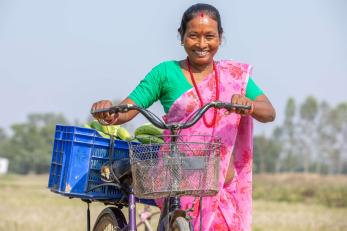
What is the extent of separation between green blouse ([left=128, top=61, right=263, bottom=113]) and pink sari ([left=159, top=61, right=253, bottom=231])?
0.05m

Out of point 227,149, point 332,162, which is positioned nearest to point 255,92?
point 227,149

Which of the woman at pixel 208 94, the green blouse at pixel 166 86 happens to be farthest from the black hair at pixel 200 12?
the green blouse at pixel 166 86

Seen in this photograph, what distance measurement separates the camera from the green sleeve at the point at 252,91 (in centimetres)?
540

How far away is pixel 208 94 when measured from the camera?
17.5 ft

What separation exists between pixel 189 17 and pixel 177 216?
4.05 ft

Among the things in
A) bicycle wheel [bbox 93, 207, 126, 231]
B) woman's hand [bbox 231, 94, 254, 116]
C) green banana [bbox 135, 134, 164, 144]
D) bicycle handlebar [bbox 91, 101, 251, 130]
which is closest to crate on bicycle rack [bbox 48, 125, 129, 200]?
bicycle wheel [bbox 93, 207, 126, 231]

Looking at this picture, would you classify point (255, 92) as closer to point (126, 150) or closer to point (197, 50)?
point (197, 50)

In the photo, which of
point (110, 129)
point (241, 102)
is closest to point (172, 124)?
point (241, 102)

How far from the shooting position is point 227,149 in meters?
5.40

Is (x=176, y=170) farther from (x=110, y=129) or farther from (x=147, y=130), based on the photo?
(x=110, y=129)

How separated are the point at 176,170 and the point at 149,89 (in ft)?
3.04

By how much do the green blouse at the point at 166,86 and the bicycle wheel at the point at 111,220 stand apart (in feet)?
2.67

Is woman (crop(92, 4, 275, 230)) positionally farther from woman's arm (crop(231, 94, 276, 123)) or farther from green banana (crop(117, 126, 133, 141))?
green banana (crop(117, 126, 133, 141))

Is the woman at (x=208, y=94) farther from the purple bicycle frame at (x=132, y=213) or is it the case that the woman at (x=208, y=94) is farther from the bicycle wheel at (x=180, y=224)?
the bicycle wheel at (x=180, y=224)
